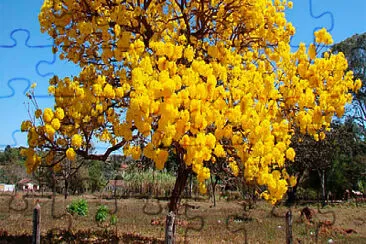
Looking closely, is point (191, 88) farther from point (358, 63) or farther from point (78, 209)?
point (358, 63)

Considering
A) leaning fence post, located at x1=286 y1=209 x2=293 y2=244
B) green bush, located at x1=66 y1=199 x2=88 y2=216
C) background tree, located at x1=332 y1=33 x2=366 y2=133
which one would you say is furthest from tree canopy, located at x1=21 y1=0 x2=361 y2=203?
background tree, located at x1=332 y1=33 x2=366 y2=133

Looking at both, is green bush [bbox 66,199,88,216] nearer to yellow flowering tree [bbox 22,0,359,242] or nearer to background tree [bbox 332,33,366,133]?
yellow flowering tree [bbox 22,0,359,242]

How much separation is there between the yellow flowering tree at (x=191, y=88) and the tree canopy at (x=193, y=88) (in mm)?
15

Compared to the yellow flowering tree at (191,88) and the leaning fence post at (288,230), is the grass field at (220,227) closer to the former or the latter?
the leaning fence post at (288,230)

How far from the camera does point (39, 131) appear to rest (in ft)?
19.9

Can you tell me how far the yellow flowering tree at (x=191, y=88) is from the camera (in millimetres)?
4484

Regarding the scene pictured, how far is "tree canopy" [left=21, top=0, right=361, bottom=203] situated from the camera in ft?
14.7

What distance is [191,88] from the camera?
448cm

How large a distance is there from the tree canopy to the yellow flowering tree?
0.05ft

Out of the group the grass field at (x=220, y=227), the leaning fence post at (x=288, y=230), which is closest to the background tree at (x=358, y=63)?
the grass field at (x=220, y=227)

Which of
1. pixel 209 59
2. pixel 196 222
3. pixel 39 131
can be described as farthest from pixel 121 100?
pixel 196 222

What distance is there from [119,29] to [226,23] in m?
2.22

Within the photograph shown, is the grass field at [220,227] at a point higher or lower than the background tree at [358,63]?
lower

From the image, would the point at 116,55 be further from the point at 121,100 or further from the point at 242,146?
the point at 242,146
